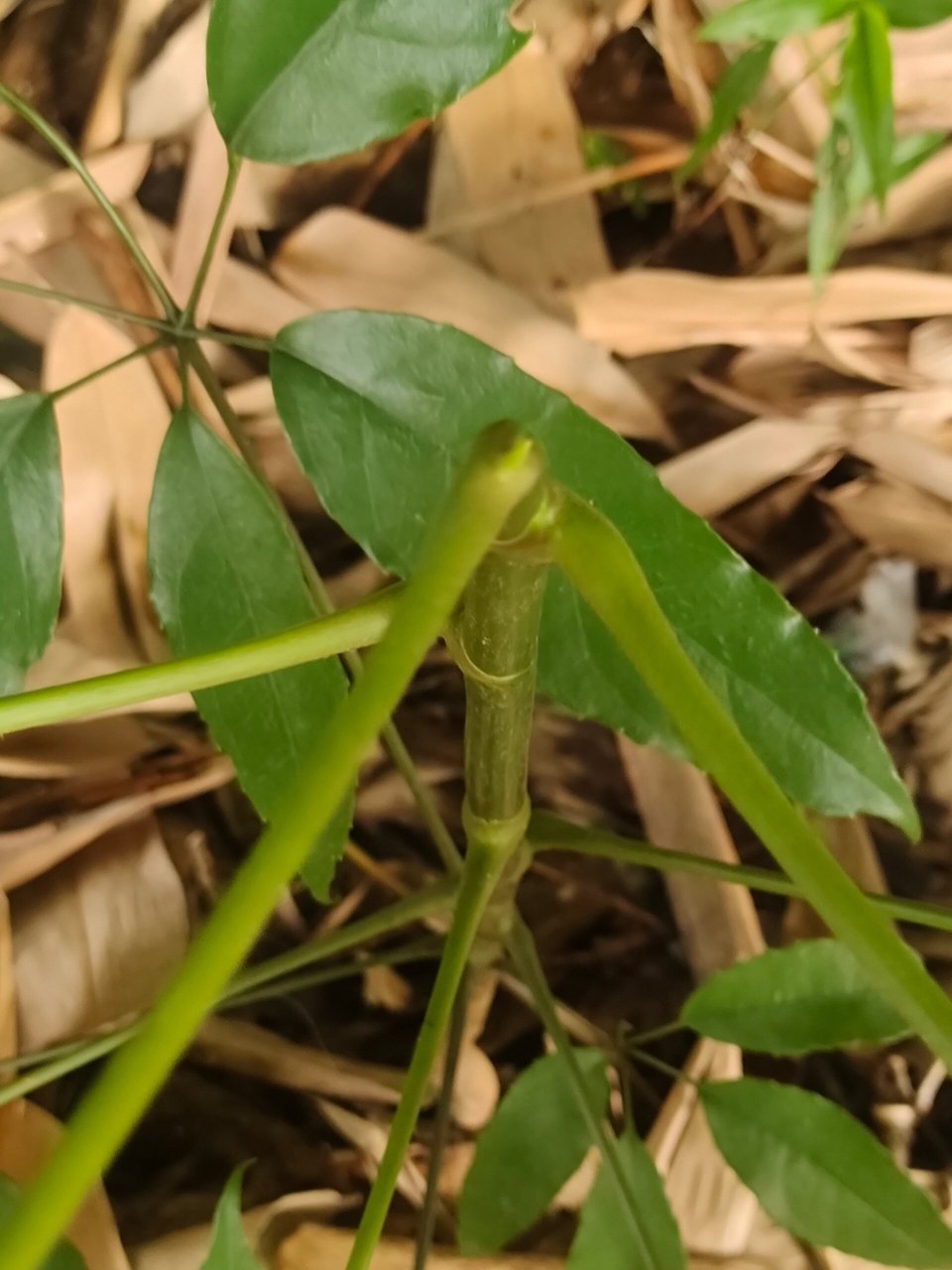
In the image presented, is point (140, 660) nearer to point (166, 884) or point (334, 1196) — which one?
point (166, 884)

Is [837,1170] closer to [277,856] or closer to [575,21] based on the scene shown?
[277,856]

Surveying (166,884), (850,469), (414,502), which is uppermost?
(414,502)

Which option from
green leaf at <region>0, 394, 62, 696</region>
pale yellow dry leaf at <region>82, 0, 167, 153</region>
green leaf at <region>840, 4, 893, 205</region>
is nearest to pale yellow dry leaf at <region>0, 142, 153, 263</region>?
pale yellow dry leaf at <region>82, 0, 167, 153</region>

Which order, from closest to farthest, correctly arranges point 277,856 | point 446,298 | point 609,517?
point 277,856 < point 609,517 < point 446,298

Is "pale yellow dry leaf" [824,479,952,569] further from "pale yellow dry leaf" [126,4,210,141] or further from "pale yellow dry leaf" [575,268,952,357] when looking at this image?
"pale yellow dry leaf" [126,4,210,141]

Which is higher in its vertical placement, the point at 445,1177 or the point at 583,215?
the point at 583,215

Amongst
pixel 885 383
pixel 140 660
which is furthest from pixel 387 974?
pixel 885 383

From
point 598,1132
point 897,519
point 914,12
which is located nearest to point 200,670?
point 598,1132
